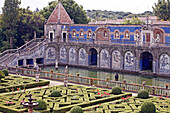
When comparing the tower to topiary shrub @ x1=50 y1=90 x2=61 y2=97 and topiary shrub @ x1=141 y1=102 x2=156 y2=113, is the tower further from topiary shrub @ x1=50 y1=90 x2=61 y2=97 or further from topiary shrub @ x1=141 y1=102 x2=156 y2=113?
topiary shrub @ x1=141 y1=102 x2=156 y2=113

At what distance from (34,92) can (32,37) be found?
35.3 meters

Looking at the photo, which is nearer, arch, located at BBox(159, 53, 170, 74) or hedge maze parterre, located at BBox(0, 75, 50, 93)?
hedge maze parterre, located at BBox(0, 75, 50, 93)

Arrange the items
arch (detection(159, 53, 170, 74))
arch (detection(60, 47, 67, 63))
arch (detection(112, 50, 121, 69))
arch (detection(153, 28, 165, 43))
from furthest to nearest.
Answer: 1. arch (detection(60, 47, 67, 63))
2. arch (detection(112, 50, 121, 69))
3. arch (detection(153, 28, 165, 43))
4. arch (detection(159, 53, 170, 74))

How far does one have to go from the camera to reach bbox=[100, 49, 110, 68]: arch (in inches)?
2291

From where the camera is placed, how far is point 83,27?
64250 mm

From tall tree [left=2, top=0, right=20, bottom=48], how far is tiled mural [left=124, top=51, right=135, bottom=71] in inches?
850

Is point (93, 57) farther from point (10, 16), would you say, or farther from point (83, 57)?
point (10, 16)

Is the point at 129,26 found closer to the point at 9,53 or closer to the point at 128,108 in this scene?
the point at 9,53

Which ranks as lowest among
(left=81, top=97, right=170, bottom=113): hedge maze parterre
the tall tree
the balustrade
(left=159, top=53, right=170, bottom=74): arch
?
(left=81, top=97, right=170, bottom=113): hedge maze parterre

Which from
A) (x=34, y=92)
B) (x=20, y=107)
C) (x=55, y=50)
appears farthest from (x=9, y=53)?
(x=20, y=107)

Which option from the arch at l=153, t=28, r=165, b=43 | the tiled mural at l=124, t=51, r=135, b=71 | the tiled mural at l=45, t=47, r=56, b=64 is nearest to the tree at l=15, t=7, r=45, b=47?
the tiled mural at l=45, t=47, r=56, b=64

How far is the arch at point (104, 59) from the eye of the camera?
58194mm

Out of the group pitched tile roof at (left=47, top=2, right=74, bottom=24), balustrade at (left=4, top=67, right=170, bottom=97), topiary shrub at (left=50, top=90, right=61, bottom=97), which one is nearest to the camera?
topiary shrub at (left=50, top=90, right=61, bottom=97)

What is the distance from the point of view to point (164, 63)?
168 ft
